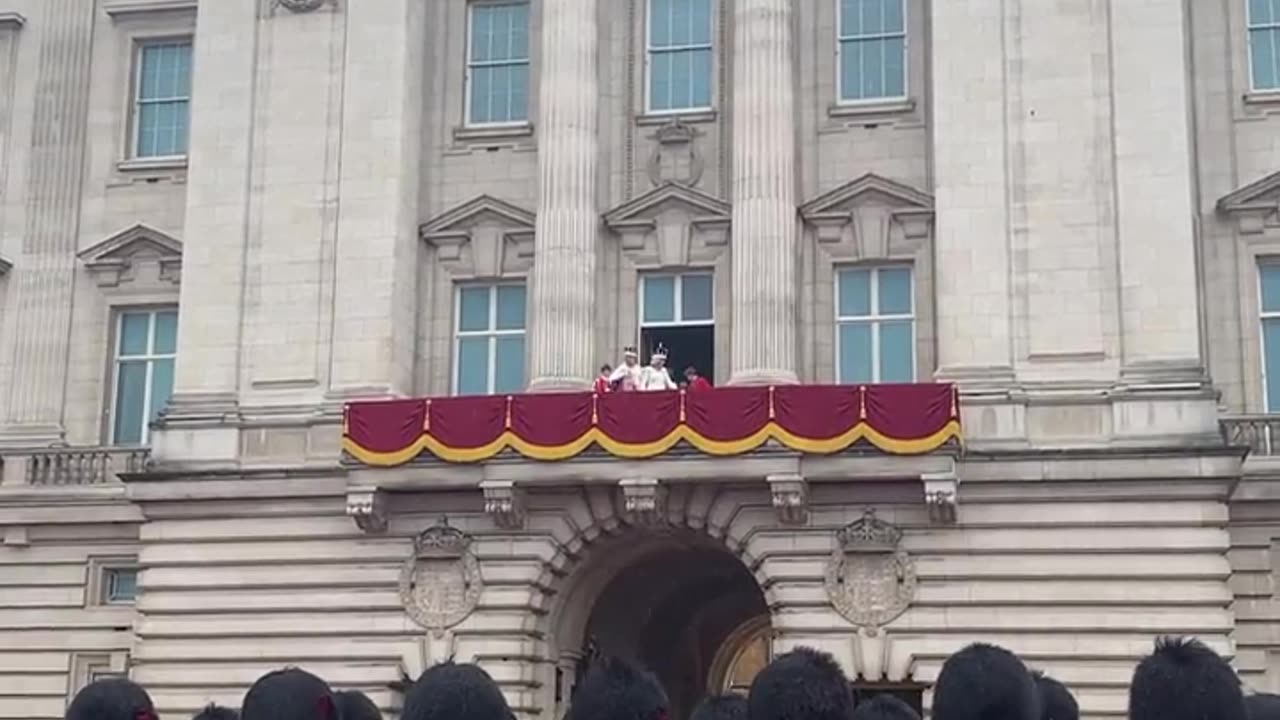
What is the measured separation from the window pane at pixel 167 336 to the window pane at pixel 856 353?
12751mm

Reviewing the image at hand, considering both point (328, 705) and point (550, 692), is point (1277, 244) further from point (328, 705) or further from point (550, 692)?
point (328, 705)

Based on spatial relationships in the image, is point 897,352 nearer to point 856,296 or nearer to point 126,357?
point 856,296

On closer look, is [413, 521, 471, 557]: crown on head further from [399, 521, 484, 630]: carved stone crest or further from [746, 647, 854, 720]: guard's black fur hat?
[746, 647, 854, 720]: guard's black fur hat

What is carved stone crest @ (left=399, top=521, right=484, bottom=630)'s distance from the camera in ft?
108

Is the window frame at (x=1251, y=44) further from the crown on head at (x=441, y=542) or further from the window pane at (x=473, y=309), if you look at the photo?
the crown on head at (x=441, y=542)

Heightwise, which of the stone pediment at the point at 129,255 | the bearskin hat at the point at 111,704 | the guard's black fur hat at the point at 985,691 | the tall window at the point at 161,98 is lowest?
the bearskin hat at the point at 111,704

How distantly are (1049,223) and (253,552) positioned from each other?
14430 millimetres

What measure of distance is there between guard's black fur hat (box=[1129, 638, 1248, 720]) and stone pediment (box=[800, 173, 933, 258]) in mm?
21732

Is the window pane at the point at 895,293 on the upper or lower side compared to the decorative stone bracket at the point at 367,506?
upper

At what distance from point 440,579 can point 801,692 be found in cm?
2137

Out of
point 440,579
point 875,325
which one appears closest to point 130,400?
point 440,579

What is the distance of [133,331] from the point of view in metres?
38.2

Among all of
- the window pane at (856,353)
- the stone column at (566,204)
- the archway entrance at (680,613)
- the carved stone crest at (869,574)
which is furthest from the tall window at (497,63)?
the carved stone crest at (869,574)

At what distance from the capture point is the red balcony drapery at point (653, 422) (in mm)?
30906
